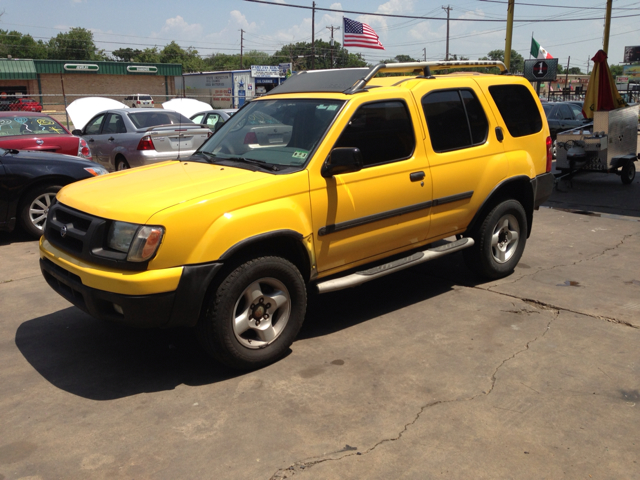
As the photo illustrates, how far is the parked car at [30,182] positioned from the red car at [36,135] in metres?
2.23

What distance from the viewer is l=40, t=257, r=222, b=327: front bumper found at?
364 centimetres

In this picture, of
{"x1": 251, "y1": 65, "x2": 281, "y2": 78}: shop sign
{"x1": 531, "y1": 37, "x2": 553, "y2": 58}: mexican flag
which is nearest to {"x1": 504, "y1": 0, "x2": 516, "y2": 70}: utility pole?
{"x1": 531, "y1": 37, "x2": 553, "y2": 58}: mexican flag

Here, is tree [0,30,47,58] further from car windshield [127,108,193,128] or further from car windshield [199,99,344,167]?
car windshield [199,99,344,167]

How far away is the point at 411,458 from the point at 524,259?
442 cm

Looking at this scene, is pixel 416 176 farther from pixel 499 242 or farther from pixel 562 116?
pixel 562 116

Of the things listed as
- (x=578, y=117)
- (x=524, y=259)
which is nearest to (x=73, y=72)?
(x=578, y=117)

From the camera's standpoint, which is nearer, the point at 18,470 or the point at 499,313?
the point at 18,470

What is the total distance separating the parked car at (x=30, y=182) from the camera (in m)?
7.50

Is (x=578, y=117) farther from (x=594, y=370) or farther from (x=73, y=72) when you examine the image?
(x=73, y=72)

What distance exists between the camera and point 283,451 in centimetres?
323

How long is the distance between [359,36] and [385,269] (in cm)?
1907

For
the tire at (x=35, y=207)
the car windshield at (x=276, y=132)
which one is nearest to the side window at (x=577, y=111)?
the car windshield at (x=276, y=132)

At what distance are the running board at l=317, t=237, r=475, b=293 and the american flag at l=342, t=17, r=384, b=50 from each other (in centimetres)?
1738

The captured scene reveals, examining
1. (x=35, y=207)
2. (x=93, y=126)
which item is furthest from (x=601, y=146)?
(x=93, y=126)
